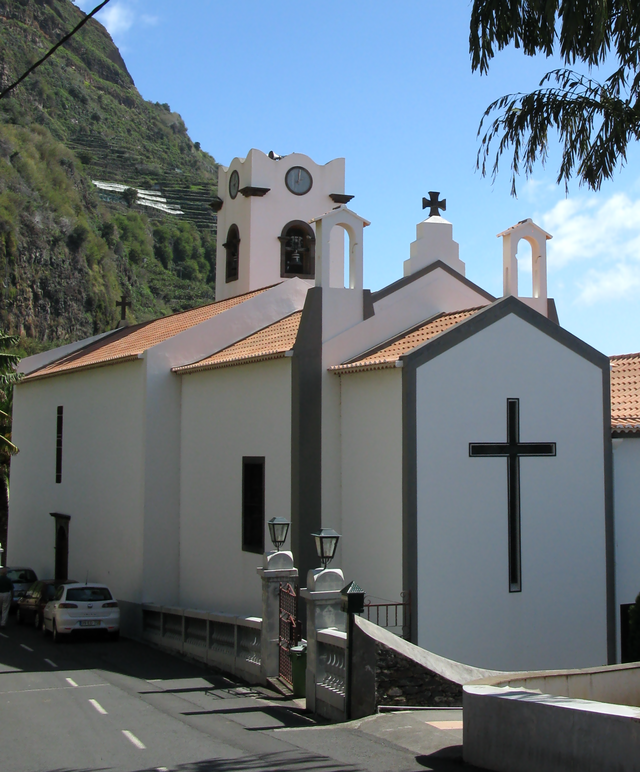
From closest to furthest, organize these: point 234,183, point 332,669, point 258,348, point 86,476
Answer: point 332,669, point 258,348, point 86,476, point 234,183

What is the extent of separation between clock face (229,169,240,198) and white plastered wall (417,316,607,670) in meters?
11.4

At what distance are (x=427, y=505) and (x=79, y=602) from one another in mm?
8589

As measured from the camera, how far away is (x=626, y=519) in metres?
14.3

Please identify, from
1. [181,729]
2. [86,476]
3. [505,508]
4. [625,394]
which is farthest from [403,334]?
[86,476]

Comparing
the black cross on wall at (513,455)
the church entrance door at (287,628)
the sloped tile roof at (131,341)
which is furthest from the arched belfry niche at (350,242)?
the church entrance door at (287,628)

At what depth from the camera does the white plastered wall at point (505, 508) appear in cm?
1292

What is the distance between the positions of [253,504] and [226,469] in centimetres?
130

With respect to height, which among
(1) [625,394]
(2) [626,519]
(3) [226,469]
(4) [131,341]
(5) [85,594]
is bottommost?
(5) [85,594]

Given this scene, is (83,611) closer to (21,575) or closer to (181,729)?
(21,575)

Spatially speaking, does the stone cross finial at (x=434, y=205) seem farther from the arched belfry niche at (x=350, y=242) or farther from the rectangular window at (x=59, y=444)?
the rectangular window at (x=59, y=444)

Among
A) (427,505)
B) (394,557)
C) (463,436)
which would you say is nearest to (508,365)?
(463,436)

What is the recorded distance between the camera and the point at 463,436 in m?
13.3

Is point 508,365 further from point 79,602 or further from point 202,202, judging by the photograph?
point 202,202

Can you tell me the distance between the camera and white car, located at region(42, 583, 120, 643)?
17.8 meters
